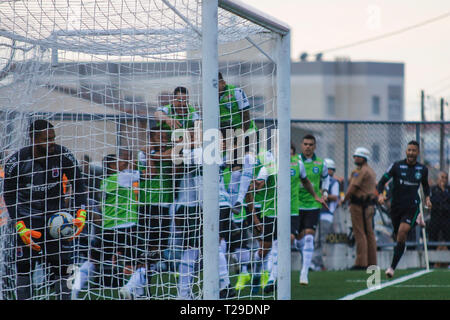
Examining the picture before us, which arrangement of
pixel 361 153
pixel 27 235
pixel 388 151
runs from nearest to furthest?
1. pixel 27 235
2. pixel 361 153
3. pixel 388 151

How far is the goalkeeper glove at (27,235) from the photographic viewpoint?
6.68 m

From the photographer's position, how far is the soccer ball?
6.84 m

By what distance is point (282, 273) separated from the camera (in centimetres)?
597

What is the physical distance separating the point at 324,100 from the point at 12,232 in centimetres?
4575

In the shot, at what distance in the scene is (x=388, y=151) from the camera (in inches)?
529

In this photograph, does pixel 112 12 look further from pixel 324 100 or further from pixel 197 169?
pixel 324 100

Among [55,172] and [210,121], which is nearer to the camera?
[210,121]

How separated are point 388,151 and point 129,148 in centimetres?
705

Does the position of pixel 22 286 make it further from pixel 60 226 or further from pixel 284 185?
pixel 284 185

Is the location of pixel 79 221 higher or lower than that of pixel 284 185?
lower

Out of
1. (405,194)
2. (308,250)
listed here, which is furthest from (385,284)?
(405,194)

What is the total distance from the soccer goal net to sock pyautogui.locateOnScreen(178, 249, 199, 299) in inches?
0.7

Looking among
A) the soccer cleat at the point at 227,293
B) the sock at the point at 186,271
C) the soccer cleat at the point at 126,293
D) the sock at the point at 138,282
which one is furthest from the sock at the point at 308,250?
the soccer cleat at the point at 126,293
